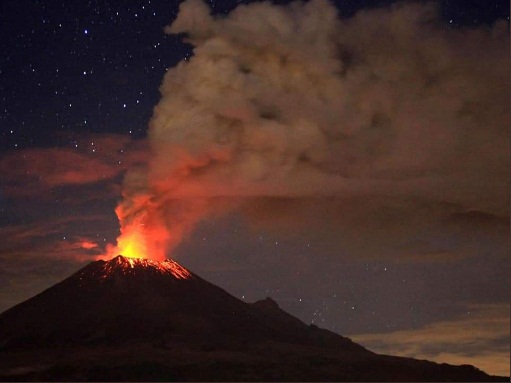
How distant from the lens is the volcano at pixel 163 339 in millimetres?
98375

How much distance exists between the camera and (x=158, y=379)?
309 ft

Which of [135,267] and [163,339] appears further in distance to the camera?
[135,267]

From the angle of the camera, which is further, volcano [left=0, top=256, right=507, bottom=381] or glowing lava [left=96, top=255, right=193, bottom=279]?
glowing lava [left=96, top=255, right=193, bottom=279]

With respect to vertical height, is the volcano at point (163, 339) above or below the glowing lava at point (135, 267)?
below

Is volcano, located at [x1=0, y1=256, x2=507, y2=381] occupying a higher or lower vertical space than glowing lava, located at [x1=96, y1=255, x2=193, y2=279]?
lower

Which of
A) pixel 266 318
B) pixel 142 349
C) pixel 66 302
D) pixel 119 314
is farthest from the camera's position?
pixel 266 318

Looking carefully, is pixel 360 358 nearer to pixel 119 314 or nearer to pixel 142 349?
pixel 142 349

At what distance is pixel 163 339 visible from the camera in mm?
A: 117062

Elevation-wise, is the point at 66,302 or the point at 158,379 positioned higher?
the point at 66,302

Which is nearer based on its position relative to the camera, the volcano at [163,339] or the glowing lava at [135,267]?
the volcano at [163,339]

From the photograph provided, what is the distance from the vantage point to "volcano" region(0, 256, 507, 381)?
98.4 m

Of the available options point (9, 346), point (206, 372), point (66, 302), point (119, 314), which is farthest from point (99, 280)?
point (206, 372)

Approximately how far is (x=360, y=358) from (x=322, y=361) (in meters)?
7.94

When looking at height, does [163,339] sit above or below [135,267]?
below
